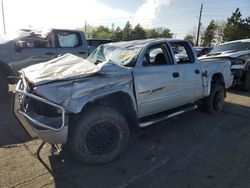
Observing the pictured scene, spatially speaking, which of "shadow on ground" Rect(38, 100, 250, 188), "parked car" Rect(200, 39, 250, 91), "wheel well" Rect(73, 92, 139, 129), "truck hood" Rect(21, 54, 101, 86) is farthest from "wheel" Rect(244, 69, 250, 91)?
"truck hood" Rect(21, 54, 101, 86)

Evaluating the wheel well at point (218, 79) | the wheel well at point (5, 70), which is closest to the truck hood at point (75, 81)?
the wheel well at point (218, 79)

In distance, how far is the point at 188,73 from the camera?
544cm

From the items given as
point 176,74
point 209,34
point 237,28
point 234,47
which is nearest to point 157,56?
point 176,74

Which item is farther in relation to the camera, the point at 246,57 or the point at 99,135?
the point at 246,57

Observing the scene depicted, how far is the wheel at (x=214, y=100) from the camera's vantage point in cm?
648

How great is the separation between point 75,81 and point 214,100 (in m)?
4.16

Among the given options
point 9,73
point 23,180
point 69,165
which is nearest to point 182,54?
point 69,165

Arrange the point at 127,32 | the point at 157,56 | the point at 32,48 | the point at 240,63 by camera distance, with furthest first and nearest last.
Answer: the point at 127,32 < the point at 240,63 < the point at 32,48 < the point at 157,56

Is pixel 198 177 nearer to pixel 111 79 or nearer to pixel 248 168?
pixel 248 168

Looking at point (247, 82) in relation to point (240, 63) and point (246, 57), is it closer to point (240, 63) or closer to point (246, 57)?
point (240, 63)

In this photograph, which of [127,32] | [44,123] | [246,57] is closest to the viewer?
[44,123]

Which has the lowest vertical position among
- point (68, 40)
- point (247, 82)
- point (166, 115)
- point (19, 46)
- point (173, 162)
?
point (173, 162)

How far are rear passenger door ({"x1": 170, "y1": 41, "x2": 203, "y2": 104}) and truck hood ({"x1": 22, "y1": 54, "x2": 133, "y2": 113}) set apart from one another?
4.99 ft

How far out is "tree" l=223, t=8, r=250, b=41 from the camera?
47656mm
